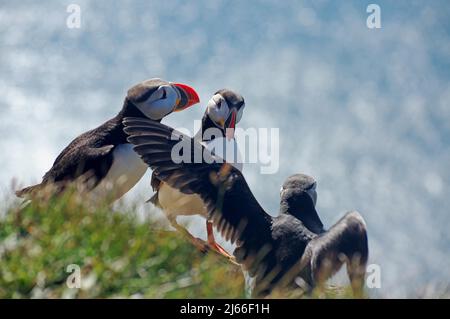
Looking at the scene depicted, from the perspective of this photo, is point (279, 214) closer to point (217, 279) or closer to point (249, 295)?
point (249, 295)

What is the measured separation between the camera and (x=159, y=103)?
37.5 feet

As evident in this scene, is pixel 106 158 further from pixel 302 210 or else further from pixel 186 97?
pixel 302 210

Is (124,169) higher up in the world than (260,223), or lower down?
higher up

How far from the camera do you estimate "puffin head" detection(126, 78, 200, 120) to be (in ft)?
36.9

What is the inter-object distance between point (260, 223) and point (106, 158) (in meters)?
2.10

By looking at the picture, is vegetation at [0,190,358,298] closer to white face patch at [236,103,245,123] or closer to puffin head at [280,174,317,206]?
puffin head at [280,174,317,206]

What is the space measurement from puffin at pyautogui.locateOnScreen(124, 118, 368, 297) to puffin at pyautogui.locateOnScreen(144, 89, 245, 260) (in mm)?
822

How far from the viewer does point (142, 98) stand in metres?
11.3

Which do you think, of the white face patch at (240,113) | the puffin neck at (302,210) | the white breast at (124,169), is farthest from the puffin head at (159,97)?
the puffin neck at (302,210)

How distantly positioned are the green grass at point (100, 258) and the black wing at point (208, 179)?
0.99 metres

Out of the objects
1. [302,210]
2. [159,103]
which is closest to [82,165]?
[159,103]

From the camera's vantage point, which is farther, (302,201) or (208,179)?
(302,201)

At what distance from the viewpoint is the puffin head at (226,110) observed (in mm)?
12398

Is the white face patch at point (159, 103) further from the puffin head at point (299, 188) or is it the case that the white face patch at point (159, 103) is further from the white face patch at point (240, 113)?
the puffin head at point (299, 188)
